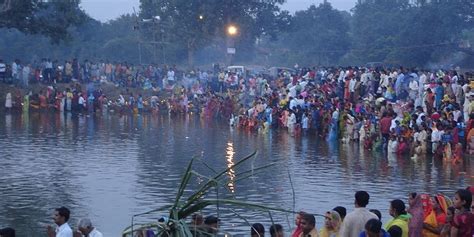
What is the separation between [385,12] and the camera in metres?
68.9

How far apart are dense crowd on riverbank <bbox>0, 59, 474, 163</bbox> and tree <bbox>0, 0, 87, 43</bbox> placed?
1.65 metres

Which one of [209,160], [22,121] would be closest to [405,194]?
[209,160]

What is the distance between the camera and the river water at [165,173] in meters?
15.3

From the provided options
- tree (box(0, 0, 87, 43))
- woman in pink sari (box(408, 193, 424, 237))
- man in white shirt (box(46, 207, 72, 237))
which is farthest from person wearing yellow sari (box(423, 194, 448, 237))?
tree (box(0, 0, 87, 43))

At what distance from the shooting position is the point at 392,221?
939 cm

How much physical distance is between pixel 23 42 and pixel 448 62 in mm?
28629

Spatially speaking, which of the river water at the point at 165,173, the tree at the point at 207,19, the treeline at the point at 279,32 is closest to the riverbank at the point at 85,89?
the treeline at the point at 279,32

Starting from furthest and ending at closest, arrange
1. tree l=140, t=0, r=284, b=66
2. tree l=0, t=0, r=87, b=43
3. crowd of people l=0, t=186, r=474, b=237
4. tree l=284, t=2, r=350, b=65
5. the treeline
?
tree l=284, t=2, r=350, b=65
tree l=140, t=0, r=284, b=66
the treeline
tree l=0, t=0, r=87, b=43
crowd of people l=0, t=186, r=474, b=237

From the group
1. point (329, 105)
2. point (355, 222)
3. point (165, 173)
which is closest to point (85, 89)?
point (329, 105)

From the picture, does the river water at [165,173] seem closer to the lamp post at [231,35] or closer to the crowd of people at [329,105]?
the crowd of people at [329,105]

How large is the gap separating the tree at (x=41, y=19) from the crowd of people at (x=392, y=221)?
35.5 m

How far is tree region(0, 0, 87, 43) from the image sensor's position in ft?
145

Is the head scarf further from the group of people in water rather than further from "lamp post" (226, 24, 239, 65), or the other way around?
"lamp post" (226, 24, 239, 65)

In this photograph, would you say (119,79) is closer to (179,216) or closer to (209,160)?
(209,160)
